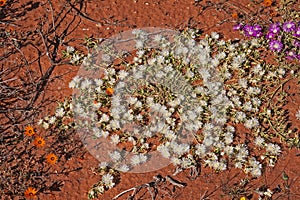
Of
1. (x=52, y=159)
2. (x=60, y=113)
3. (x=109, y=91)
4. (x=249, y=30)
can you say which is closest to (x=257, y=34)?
(x=249, y=30)

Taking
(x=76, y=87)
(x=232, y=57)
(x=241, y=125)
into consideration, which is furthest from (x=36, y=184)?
(x=232, y=57)

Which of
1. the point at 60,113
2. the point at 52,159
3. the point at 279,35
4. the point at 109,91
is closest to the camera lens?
the point at 52,159

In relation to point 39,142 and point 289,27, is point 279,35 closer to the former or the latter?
point 289,27

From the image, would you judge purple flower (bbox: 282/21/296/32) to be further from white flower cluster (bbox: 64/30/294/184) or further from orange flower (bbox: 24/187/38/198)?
orange flower (bbox: 24/187/38/198)

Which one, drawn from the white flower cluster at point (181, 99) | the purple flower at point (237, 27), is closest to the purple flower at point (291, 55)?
the white flower cluster at point (181, 99)

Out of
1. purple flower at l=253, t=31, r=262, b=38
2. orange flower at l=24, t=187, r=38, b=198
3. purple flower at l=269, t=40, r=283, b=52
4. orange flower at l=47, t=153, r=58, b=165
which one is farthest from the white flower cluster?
orange flower at l=24, t=187, r=38, b=198

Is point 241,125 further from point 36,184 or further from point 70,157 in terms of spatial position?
point 36,184

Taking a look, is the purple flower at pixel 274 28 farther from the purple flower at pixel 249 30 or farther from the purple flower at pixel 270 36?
the purple flower at pixel 249 30
